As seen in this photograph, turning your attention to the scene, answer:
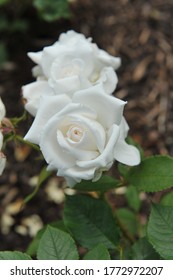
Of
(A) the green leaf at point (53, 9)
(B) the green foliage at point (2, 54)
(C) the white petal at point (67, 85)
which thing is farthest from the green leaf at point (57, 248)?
(B) the green foliage at point (2, 54)

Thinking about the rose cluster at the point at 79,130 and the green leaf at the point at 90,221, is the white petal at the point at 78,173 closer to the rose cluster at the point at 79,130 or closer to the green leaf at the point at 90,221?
the rose cluster at the point at 79,130

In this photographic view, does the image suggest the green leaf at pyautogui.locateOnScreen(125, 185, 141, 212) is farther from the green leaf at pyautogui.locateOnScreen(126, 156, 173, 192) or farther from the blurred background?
the green leaf at pyautogui.locateOnScreen(126, 156, 173, 192)

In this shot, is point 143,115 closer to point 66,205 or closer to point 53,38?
point 53,38

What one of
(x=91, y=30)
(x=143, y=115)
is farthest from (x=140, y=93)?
(x=91, y=30)

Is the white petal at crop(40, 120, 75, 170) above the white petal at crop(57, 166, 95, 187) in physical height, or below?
above

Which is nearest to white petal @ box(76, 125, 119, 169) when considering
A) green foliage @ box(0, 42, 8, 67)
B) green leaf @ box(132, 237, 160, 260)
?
green leaf @ box(132, 237, 160, 260)

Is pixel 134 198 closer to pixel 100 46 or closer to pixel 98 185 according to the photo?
pixel 98 185
